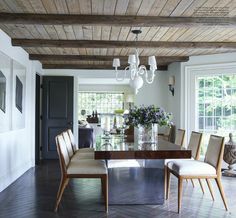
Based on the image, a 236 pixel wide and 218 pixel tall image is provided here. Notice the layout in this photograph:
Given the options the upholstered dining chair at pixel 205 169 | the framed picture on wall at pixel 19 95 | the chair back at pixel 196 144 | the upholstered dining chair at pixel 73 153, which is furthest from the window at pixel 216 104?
the framed picture on wall at pixel 19 95

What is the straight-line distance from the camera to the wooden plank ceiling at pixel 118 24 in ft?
11.0

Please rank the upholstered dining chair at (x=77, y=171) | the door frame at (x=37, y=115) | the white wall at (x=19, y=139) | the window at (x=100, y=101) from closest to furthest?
the upholstered dining chair at (x=77, y=171) → the white wall at (x=19, y=139) → the door frame at (x=37, y=115) → the window at (x=100, y=101)

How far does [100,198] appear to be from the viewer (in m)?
4.06

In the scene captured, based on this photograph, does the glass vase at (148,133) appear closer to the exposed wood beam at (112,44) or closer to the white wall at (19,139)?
the exposed wood beam at (112,44)

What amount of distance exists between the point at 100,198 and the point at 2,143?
5.34 feet

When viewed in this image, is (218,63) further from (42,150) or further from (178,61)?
(42,150)

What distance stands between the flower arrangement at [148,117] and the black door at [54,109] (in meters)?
3.70

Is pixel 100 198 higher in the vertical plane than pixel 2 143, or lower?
lower

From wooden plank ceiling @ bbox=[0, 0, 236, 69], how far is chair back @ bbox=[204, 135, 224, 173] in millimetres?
1391

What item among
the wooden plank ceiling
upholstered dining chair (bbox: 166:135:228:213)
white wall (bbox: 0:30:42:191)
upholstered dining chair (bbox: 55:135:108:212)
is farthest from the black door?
upholstered dining chair (bbox: 166:135:228:213)

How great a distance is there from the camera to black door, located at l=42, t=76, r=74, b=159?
7.33 meters

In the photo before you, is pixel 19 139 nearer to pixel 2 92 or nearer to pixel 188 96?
pixel 2 92

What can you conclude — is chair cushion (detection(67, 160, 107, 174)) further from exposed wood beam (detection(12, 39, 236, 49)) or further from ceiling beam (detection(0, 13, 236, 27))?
exposed wood beam (detection(12, 39, 236, 49))

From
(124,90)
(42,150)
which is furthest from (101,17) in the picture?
(124,90)
